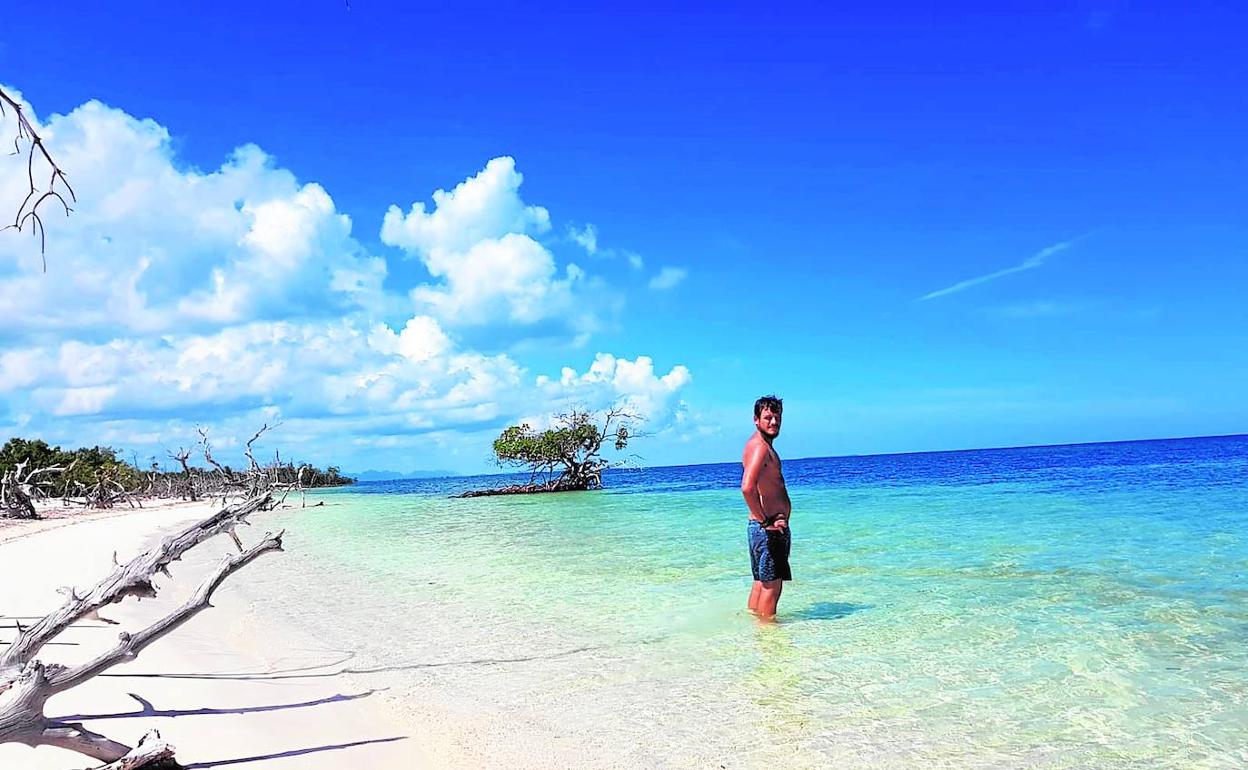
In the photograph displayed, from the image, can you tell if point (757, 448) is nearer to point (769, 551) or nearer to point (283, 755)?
point (769, 551)

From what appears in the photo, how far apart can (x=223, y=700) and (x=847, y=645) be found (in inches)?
190

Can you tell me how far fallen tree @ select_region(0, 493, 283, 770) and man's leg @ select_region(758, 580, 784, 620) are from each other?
14.7 ft

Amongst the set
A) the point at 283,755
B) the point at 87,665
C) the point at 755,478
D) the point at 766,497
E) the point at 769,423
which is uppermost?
the point at 769,423

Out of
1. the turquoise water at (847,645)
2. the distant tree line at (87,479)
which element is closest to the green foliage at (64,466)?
the distant tree line at (87,479)

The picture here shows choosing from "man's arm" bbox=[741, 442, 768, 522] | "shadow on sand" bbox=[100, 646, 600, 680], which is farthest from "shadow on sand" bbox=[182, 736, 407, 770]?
"man's arm" bbox=[741, 442, 768, 522]

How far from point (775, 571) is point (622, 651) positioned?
1629 mm

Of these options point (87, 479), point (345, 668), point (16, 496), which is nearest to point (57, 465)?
point (87, 479)

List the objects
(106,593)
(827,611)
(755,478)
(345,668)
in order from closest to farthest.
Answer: (106,593) < (345,668) < (755,478) < (827,611)

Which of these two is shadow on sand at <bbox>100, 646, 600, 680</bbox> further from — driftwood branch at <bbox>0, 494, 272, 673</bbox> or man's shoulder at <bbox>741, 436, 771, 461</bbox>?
man's shoulder at <bbox>741, 436, 771, 461</bbox>

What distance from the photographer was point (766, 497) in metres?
7.53

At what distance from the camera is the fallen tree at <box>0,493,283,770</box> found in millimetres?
3760

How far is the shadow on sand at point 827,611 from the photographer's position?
8.33m

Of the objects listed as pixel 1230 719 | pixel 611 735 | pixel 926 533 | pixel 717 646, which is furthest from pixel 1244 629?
pixel 926 533

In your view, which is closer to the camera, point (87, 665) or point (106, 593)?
point (87, 665)
